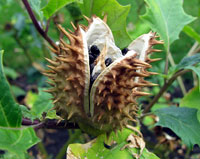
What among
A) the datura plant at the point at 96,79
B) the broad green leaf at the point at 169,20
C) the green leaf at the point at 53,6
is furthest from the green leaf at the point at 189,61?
the green leaf at the point at 53,6

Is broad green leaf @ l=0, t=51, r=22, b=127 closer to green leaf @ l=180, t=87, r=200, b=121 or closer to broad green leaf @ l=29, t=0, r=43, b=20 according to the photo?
broad green leaf @ l=29, t=0, r=43, b=20

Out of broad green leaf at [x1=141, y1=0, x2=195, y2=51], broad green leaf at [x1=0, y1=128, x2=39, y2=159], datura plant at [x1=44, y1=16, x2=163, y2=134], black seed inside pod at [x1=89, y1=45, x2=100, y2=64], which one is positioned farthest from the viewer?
broad green leaf at [x1=141, y1=0, x2=195, y2=51]

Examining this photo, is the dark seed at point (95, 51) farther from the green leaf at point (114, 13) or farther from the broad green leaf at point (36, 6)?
the broad green leaf at point (36, 6)

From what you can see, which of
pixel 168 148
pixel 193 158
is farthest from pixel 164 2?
pixel 193 158

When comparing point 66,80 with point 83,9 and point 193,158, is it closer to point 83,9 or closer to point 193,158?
point 83,9

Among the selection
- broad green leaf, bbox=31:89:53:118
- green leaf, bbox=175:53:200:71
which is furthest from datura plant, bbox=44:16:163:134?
broad green leaf, bbox=31:89:53:118

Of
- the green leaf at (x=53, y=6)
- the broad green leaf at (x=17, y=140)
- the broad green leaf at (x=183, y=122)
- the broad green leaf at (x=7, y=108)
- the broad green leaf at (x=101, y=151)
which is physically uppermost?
the green leaf at (x=53, y=6)

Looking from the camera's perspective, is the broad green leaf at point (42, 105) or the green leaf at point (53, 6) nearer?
the green leaf at point (53, 6)
